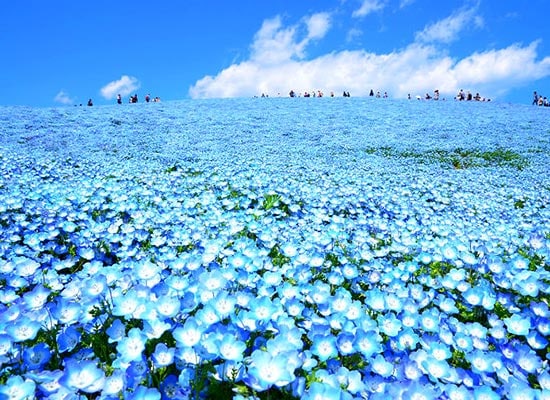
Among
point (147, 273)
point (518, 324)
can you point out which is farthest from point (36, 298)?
point (518, 324)

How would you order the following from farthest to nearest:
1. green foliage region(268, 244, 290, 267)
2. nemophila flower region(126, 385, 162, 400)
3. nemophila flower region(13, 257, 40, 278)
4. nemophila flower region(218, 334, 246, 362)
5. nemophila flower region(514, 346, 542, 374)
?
green foliage region(268, 244, 290, 267) → nemophila flower region(13, 257, 40, 278) → nemophila flower region(514, 346, 542, 374) → nemophila flower region(218, 334, 246, 362) → nemophila flower region(126, 385, 162, 400)

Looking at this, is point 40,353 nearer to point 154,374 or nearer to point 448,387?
point 154,374

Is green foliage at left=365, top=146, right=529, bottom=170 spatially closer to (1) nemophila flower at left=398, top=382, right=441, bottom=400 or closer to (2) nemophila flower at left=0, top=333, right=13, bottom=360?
(1) nemophila flower at left=398, top=382, right=441, bottom=400

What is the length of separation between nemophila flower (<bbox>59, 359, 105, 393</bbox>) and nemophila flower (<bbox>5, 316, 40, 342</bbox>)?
316 mm

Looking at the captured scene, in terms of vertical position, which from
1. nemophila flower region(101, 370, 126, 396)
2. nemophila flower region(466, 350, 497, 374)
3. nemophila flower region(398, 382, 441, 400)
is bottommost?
nemophila flower region(466, 350, 497, 374)

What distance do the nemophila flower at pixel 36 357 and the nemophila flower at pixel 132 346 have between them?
39 cm

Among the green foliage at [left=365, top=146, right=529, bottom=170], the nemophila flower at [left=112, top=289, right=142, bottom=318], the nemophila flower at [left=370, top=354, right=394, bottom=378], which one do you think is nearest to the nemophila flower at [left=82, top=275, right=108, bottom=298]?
the nemophila flower at [left=112, top=289, right=142, bottom=318]

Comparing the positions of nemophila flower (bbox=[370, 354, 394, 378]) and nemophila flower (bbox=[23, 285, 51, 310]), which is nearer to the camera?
nemophila flower (bbox=[370, 354, 394, 378])

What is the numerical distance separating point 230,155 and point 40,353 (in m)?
11.0

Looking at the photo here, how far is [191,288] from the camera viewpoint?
243cm

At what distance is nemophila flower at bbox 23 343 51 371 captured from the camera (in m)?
1.77

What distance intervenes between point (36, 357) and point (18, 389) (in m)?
0.26

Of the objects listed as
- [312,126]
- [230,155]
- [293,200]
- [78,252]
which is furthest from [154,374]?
[312,126]

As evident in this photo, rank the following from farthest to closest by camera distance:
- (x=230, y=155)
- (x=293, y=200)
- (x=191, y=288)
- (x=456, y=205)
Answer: (x=230, y=155) < (x=456, y=205) < (x=293, y=200) < (x=191, y=288)
